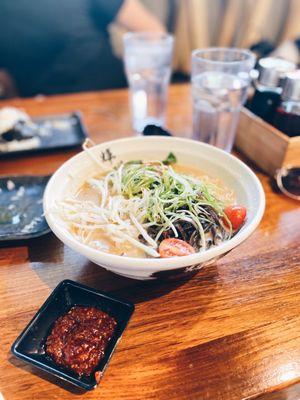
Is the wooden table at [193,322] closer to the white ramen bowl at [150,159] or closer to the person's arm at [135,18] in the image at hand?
the white ramen bowl at [150,159]

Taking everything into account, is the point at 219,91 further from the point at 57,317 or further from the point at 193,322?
the point at 57,317

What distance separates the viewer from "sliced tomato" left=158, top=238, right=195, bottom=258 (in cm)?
83

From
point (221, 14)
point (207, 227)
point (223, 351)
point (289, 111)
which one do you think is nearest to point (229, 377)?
point (223, 351)

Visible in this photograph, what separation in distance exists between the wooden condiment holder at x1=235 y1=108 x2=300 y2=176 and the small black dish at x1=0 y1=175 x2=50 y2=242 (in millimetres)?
889

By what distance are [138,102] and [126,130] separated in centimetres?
20

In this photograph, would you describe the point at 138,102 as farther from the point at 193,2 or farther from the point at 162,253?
the point at 193,2

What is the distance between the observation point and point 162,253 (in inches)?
32.9

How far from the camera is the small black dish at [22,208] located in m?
1.05

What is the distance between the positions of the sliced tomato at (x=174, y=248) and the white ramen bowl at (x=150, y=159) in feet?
0.15

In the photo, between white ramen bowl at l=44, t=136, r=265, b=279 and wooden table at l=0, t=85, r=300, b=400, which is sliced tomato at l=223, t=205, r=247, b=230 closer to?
white ramen bowl at l=44, t=136, r=265, b=279

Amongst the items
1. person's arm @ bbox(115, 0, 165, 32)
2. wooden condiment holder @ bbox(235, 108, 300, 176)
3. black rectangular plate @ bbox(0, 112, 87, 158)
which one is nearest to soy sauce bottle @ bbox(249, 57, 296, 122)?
wooden condiment holder @ bbox(235, 108, 300, 176)

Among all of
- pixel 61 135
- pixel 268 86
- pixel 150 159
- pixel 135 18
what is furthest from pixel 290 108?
pixel 135 18

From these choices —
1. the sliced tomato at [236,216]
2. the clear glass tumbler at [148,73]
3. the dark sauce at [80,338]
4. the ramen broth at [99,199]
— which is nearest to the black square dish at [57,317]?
the dark sauce at [80,338]

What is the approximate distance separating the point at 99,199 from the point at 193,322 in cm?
49
